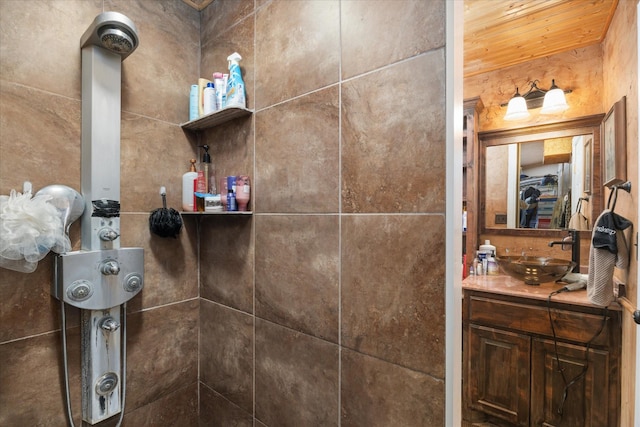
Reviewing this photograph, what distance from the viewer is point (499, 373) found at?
1.83 m

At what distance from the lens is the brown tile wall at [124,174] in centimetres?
99

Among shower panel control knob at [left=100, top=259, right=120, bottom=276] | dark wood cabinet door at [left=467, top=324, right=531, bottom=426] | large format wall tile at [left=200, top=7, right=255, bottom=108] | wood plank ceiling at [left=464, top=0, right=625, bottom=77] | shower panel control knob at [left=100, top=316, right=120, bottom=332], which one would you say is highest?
wood plank ceiling at [left=464, top=0, right=625, bottom=77]

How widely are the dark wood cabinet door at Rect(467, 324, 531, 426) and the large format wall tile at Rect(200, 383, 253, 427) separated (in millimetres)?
1470

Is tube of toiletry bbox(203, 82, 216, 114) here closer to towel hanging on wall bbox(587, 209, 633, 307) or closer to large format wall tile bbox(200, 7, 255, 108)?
large format wall tile bbox(200, 7, 255, 108)

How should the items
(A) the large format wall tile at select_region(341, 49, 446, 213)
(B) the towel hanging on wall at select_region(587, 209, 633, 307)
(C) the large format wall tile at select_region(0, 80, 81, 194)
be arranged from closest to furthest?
1. (A) the large format wall tile at select_region(341, 49, 446, 213)
2. (C) the large format wall tile at select_region(0, 80, 81, 194)
3. (B) the towel hanging on wall at select_region(587, 209, 633, 307)

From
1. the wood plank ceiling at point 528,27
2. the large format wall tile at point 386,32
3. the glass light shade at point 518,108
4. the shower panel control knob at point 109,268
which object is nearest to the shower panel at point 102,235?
the shower panel control knob at point 109,268

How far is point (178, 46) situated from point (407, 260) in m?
1.44

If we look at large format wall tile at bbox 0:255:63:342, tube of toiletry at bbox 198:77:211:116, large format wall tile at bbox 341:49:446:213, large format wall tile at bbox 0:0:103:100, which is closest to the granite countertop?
large format wall tile at bbox 341:49:446:213

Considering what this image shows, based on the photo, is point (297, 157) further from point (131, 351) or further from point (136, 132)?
point (131, 351)

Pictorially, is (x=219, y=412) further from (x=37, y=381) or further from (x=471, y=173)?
(x=471, y=173)

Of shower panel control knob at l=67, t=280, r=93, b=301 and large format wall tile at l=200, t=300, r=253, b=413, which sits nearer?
shower panel control knob at l=67, t=280, r=93, b=301

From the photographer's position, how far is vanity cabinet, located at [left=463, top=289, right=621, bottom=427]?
5.06 ft

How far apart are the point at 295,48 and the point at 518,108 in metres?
1.99

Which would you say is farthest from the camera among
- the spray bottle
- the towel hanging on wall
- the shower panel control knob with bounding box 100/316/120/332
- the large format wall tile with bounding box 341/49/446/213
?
the towel hanging on wall
